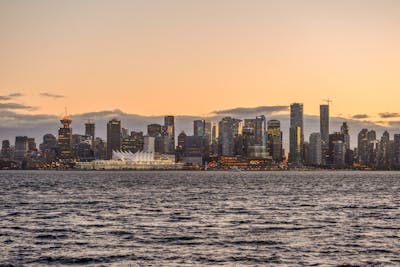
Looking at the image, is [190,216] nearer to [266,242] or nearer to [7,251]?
[266,242]

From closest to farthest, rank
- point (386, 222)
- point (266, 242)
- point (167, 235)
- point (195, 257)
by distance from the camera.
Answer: point (195, 257) → point (266, 242) → point (167, 235) → point (386, 222)

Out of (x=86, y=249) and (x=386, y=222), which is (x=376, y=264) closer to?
(x=86, y=249)

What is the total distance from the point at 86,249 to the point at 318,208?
48.0 meters

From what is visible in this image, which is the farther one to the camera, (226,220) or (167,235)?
(226,220)

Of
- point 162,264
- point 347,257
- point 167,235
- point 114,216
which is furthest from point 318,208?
point 162,264

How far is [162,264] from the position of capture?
4150cm

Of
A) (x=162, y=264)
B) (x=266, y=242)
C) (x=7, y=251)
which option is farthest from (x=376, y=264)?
(x=7, y=251)

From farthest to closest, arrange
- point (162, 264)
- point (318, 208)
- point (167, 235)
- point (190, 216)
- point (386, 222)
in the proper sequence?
point (318, 208), point (190, 216), point (386, 222), point (167, 235), point (162, 264)

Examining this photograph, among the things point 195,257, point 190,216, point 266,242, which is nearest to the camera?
point 195,257

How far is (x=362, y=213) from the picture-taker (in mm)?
80250

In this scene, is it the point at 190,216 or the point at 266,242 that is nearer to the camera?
the point at 266,242

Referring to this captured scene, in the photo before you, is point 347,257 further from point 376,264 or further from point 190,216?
point 190,216

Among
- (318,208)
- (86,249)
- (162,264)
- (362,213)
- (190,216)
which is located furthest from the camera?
(318,208)

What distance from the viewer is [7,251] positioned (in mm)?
47031
